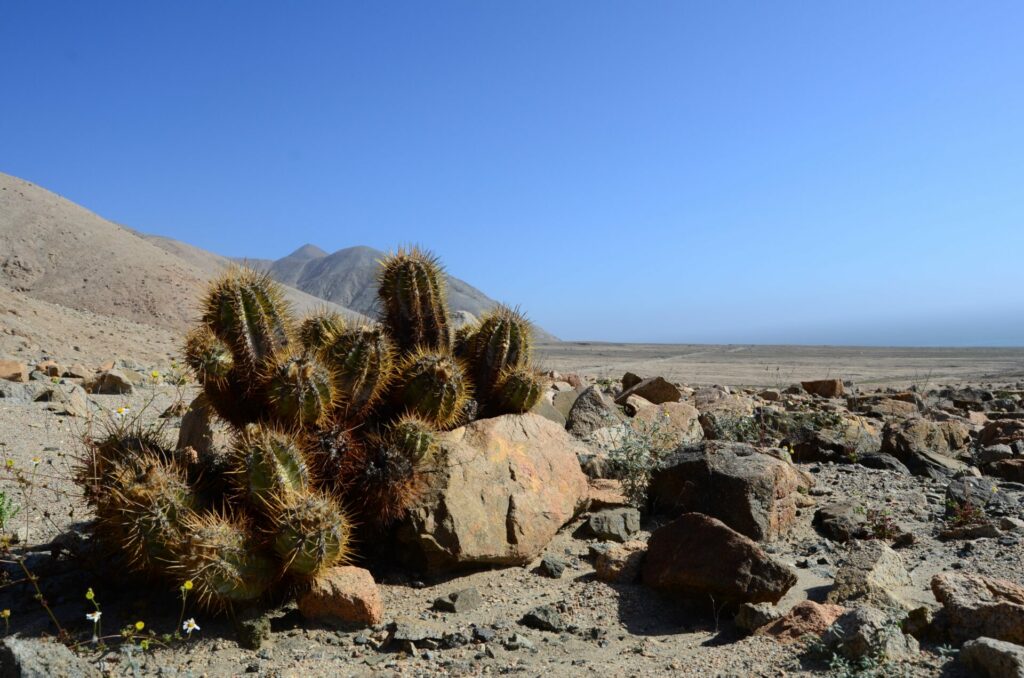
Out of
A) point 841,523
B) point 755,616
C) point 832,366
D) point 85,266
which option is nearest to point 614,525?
Answer: point 755,616

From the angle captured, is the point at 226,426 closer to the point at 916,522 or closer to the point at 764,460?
the point at 764,460

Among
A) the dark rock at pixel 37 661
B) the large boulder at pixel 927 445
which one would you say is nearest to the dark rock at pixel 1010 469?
the large boulder at pixel 927 445

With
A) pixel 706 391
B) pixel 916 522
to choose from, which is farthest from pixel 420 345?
pixel 706 391

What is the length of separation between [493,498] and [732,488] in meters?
1.81

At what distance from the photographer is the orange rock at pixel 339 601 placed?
3994 millimetres

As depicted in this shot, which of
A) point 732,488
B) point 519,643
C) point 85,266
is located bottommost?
point 519,643

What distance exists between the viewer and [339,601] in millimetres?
4004

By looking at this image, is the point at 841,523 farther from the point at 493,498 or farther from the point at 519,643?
the point at 519,643

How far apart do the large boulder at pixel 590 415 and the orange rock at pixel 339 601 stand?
4213 mm

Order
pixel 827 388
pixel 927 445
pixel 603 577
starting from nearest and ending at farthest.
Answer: pixel 603 577 < pixel 927 445 < pixel 827 388

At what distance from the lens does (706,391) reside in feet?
39.2

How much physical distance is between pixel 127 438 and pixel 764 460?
434 centimetres

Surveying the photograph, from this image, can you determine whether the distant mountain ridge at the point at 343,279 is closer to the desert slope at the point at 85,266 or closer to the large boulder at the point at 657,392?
the desert slope at the point at 85,266

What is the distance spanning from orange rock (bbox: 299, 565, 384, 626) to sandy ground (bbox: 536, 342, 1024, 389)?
46.5 feet
